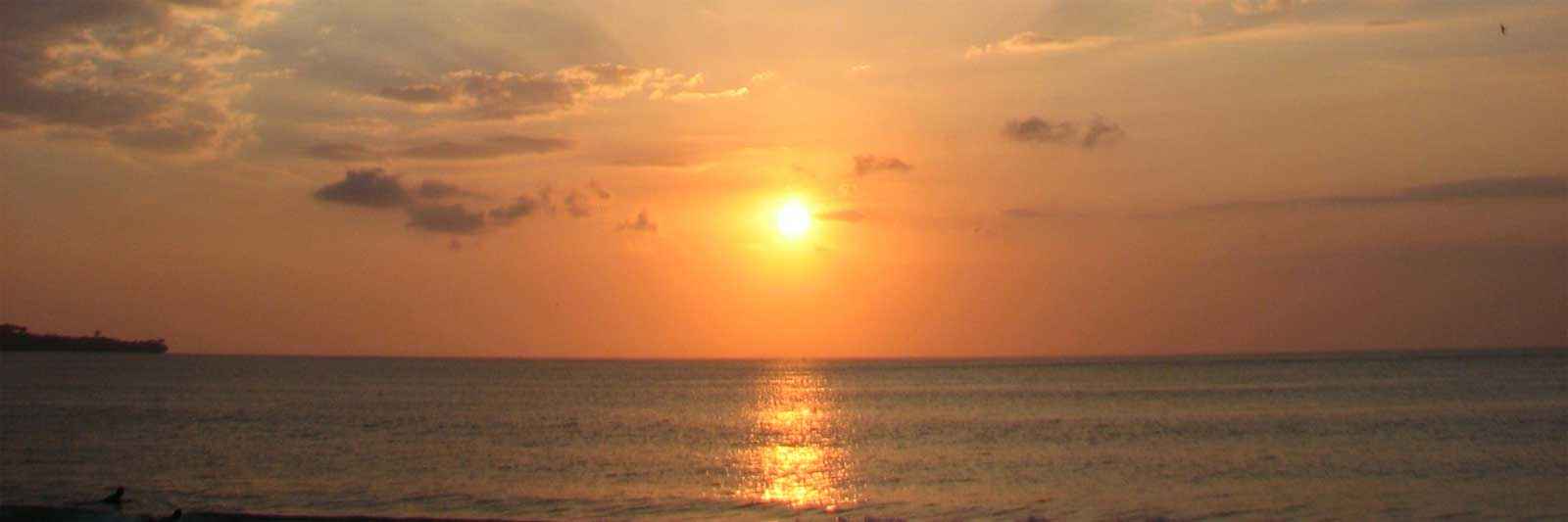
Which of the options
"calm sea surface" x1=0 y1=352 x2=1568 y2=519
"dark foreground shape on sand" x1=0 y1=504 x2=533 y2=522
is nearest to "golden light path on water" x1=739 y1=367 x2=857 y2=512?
"calm sea surface" x1=0 y1=352 x2=1568 y2=519

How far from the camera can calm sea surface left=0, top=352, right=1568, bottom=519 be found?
40.4m

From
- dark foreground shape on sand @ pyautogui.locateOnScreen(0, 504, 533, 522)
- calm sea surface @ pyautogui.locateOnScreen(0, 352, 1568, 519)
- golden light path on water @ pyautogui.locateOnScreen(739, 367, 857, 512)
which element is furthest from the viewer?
golden light path on water @ pyautogui.locateOnScreen(739, 367, 857, 512)

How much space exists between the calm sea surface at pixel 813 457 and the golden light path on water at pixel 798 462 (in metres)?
0.22

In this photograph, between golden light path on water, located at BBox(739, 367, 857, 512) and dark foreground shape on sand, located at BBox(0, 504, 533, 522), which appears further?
golden light path on water, located at BBox(739, 367, 857, 512)

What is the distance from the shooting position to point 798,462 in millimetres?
55438

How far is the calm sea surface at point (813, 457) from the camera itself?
4041cm

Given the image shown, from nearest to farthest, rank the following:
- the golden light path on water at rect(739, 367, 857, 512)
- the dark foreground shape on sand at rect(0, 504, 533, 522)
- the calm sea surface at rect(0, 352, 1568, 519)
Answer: the dark foreground shape on sand at rect(0, 504, 533, 522) → the calm sea surface at rect(0, 352, 1568, 519) → the golden light path on water at rect(739, 367, 857, 512)

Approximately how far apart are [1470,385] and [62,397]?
369 ft

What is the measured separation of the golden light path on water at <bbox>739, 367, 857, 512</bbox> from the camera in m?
42.2

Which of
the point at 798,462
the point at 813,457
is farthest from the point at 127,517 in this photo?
the point at 813,457

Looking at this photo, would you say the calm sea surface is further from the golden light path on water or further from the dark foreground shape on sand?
the dark foreground shape on sand

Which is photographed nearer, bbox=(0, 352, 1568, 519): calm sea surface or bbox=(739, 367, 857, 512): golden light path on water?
bbox=(0, 352, 1568, 519): calm sea surface

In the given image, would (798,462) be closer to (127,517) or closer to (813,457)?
(813,457)

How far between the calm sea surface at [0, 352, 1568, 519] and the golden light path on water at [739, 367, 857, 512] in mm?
220
